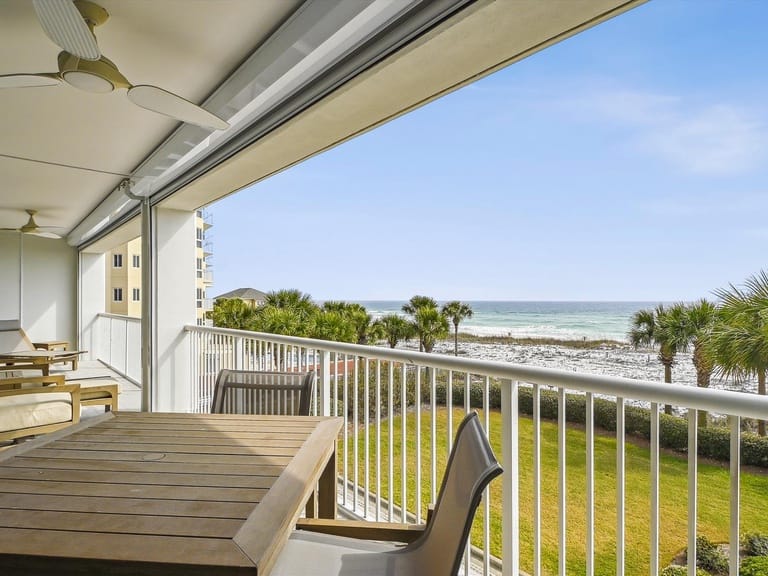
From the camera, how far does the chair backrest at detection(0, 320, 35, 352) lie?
6262mm

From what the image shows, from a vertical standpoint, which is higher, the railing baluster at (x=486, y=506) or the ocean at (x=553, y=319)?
the railing baluster at (x=486, y=506)

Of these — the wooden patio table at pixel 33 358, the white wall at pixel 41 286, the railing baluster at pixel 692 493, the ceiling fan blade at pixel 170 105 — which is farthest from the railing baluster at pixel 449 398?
the white wall at pixel 41 286

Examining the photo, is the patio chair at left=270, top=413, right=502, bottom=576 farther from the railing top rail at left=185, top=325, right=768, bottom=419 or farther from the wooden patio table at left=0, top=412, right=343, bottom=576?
the railing top rail at left=185, top=325, right=768, bottom=419

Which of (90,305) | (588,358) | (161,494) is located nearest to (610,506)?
(161,494)

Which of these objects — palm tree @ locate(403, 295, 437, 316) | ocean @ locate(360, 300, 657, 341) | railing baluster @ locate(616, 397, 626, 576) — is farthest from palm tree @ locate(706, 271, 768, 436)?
ocean @ locate(360, 300, 657, 341)

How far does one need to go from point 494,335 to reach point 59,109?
32.6 metres

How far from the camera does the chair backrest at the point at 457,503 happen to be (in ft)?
3.18

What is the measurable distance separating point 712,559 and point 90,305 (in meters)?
10.7

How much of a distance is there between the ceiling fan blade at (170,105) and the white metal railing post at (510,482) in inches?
76.4

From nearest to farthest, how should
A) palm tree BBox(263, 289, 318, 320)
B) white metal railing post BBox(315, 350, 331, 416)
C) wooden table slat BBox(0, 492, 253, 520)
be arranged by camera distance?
wooden table slat BBox(0, 492, 253, 520) → white metal railing post BBox(315, 350, 331, 416) → palm tree BBox(263, 289, 318, 320)

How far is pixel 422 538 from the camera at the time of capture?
141 cm

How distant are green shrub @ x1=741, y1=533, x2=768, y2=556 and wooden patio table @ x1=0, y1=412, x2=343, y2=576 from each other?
6056mm

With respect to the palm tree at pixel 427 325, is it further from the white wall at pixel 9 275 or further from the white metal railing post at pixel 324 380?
the white metal railing post at pixel 324 380

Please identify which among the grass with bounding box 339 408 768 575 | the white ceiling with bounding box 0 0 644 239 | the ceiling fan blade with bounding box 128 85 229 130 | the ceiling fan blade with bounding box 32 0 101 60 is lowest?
the grass with bounding box 339 408 768 575
